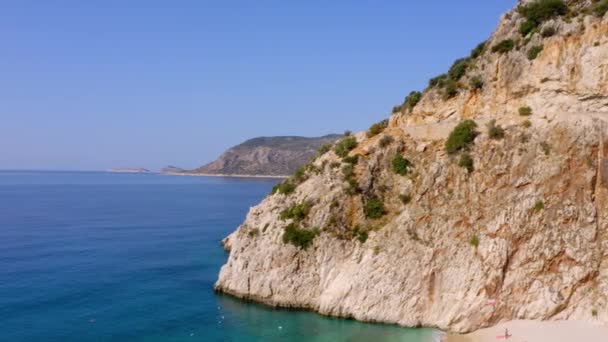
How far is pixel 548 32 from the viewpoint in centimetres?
3362

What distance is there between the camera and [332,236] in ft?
111

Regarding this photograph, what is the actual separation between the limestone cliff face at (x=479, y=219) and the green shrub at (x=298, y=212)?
9.2 inches

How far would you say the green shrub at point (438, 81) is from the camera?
3922 centimetres

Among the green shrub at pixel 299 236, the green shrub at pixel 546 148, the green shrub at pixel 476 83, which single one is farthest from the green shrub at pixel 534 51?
the green shrub at pixel 299 236

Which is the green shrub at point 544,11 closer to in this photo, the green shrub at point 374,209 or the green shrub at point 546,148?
the green shrub at point 546,148

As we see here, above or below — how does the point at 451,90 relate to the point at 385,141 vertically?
above

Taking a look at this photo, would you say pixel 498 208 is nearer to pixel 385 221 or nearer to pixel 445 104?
pixel 385 221

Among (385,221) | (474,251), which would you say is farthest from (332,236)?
(474,251)

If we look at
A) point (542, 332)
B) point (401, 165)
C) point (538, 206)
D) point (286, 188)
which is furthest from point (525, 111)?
point (286, 188)

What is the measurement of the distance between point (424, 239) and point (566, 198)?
9.02m

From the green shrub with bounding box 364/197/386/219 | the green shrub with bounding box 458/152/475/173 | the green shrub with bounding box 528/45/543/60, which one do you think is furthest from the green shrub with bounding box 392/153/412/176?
the green shrub with bounding box 528/45/543/60

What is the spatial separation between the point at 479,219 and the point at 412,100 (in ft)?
42.9

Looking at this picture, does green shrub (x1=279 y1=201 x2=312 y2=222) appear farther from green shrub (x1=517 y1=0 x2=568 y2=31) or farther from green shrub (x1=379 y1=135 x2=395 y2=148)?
green shrub (x1=517 y1=0 x2=568 y2=31)

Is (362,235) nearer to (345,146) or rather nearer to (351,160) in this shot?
(351,160)
